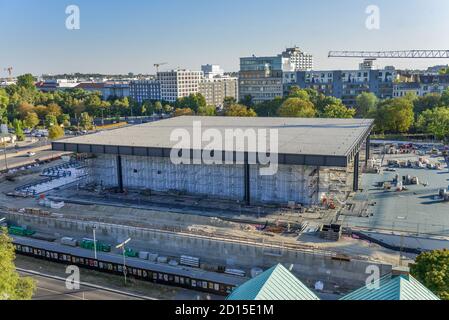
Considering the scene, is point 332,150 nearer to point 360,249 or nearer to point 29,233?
point 360,249

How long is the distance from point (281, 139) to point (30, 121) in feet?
232

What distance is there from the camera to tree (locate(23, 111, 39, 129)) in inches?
3711

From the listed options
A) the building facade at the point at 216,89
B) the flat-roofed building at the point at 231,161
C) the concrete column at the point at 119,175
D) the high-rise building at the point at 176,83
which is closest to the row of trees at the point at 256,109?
the high-rise building at the point at 176,83

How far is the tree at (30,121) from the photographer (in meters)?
94.2

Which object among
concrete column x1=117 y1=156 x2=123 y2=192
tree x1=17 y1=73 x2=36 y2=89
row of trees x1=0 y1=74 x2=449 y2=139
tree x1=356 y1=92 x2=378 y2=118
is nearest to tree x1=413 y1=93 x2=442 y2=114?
row of trees x1=0 y1=74 x2=449 y2=139

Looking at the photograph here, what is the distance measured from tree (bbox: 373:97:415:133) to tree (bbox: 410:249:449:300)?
50.3m

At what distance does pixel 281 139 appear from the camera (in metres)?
41.3

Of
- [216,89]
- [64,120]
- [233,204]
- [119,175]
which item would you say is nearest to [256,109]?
[64,120]

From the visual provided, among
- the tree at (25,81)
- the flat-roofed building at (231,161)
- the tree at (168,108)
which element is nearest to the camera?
the flat-roofed building at (231,161)

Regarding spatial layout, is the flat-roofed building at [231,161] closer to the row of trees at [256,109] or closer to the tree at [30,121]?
the row of trees at [256,109]

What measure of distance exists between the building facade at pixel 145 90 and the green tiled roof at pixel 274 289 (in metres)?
118

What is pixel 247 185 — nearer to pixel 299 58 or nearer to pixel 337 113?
pixel 337 113

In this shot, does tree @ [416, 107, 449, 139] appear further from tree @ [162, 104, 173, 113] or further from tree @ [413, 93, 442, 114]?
tree @ [162, 104, 173, 113]
